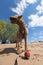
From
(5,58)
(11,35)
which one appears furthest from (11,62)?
(11,35)

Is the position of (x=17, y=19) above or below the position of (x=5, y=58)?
above

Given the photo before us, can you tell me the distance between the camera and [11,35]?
3347cm

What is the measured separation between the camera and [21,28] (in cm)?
949

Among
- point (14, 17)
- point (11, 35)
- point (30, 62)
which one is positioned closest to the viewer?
point (30, 62)

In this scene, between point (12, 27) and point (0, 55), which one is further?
point (12, 27)

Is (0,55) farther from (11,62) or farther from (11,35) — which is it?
(11,35)

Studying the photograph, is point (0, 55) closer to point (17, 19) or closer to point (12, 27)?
point (17, 19)

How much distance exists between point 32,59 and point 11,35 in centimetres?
2549

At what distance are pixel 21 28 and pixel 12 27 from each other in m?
24.5

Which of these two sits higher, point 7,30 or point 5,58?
point 7,30

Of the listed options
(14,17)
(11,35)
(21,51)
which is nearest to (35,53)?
(21,51)

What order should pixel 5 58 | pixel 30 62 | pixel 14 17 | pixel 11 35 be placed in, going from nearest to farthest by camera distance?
pixel 30 62
pixel 5 58
pixel 14 17
pixel 11 35

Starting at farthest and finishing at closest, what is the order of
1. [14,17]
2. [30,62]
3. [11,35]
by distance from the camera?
[11,35] → [14,17] → [30,62]

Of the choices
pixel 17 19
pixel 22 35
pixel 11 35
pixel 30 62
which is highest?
pixel 11 35
